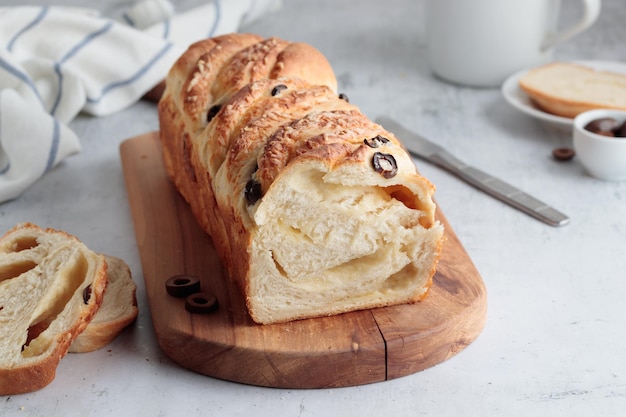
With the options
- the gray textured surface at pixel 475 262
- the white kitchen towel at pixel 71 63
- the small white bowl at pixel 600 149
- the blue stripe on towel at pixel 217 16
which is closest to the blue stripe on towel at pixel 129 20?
the white kitchen towel at pixel 71 63

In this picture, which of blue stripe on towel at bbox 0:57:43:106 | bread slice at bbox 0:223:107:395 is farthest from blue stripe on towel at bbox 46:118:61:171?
bread slice at bbox 0:223:107:395

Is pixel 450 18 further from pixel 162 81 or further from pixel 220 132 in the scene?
pixel 220 132

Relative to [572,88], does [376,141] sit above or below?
above

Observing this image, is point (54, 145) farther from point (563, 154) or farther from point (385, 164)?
point (563, 154)

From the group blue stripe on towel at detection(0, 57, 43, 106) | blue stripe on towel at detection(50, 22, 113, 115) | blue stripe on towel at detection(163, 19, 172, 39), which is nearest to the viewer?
blue stripe on towel at detection(0, 57, 43, 106)

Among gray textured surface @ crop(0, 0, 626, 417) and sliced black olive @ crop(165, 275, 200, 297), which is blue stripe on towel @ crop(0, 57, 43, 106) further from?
sliced black olive @ crop(165, 275, 200, 297)

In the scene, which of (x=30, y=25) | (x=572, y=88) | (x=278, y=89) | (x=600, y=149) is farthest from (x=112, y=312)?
(x=572, y=88)

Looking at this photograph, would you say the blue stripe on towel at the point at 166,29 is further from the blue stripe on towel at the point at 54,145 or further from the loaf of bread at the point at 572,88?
the loaf of bread at the point at 572,88
